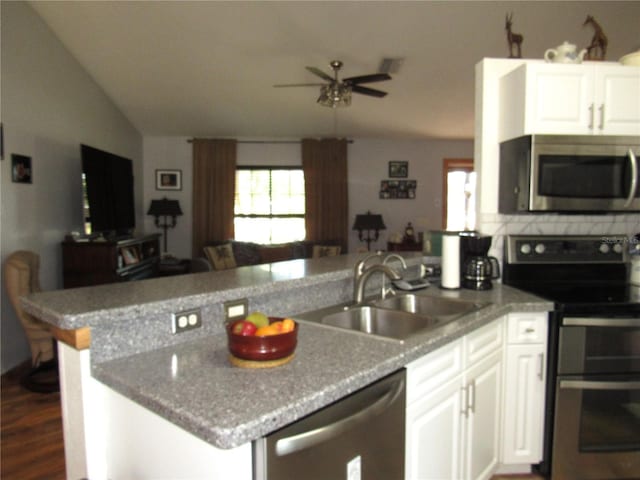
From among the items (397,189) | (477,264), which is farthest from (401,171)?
(477,264)

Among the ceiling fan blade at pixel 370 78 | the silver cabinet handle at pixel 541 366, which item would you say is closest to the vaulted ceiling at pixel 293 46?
the ceiling fan blade at pixel 370 78

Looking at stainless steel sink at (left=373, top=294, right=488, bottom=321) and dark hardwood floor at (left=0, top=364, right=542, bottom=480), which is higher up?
stainless steel sink at (left=373, top=294, right=488, bottom=321)

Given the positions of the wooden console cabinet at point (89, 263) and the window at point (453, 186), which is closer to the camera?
the wooden console cabinet at point (89, 263)

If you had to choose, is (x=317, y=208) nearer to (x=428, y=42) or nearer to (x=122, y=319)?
(x=428, y=42)

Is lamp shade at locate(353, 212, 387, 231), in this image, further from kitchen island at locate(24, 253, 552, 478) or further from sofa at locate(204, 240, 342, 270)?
kitchen island at locate(24, 253, 552, 478)

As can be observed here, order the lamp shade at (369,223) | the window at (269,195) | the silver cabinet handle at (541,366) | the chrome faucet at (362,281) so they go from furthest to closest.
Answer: the window at (269,195) < the lamp shade at (369,223) < the silver cabinet handle at (541,366) < the chrome faucet at (362,281)

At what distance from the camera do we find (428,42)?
4.12 meters

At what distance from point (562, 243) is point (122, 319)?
2145 millimetres

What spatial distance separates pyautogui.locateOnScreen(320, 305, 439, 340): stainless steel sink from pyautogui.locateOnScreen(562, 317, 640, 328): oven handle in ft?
2.13

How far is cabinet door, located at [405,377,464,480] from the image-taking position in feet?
4.41

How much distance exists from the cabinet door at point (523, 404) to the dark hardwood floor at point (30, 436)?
82.3 inches

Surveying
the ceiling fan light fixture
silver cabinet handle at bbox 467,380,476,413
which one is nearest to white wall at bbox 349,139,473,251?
the ceiling fan light fixture

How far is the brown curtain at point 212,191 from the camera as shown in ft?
21.6

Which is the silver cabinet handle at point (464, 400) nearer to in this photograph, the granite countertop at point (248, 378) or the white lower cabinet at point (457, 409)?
the white lower cabinet at point (457, 409)
